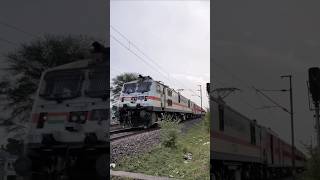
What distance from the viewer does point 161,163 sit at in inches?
400

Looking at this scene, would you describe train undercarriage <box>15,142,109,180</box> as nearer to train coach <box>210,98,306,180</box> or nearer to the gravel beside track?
the gravel beside track

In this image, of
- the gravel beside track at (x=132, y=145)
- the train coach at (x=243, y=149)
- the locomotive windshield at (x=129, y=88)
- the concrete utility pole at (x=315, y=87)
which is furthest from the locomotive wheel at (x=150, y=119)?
the concrete utility pole at (x=315, y=87)

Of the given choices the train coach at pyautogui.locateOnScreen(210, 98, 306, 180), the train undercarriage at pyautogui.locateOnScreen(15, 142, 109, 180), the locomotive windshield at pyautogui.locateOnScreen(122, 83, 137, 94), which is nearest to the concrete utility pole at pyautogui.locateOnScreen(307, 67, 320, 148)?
the train coach at pyautogui.locateOnScreen(210, 98, 306, 180)

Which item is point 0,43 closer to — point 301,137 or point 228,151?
point 228,151

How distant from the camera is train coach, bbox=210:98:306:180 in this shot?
8.11 metres

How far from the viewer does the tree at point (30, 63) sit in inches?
332

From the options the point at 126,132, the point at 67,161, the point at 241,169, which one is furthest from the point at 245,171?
the point at 126,132

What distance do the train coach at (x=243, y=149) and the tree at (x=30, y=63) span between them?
2828mm

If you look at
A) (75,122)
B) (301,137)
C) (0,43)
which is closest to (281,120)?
(301,137)

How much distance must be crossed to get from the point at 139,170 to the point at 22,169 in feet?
8.86

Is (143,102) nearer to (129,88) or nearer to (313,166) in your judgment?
(129,88)

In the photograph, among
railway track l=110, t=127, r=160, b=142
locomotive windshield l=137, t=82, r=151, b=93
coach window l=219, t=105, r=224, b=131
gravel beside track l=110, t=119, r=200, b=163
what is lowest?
gravel beside track l=110, t=119, r=200, b=163

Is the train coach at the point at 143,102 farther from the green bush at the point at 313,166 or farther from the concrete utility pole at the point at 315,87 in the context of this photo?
the green bush at the point at 313,166

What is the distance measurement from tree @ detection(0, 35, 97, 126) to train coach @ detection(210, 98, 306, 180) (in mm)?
2828
